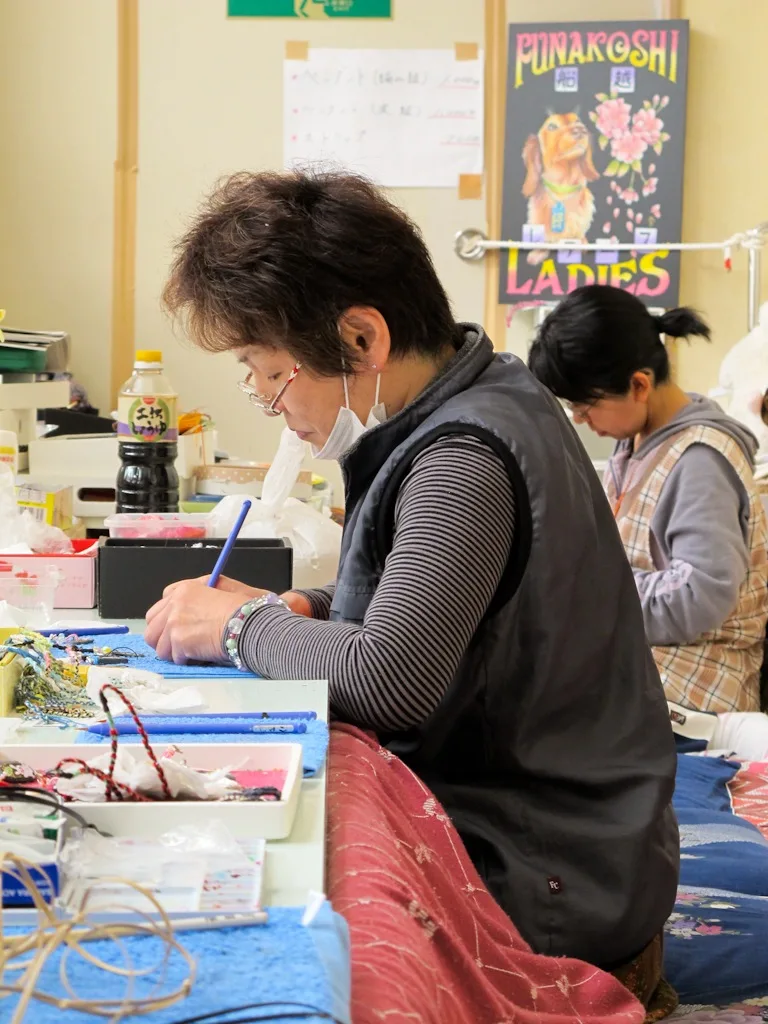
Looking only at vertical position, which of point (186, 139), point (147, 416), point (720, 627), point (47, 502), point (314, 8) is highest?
point (314, 8)

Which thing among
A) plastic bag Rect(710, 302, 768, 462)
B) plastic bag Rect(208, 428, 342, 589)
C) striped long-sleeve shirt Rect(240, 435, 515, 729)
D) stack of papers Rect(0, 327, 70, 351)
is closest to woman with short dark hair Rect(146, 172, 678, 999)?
striped long-sleeve shirt Rect(240, 435, 515, 729)

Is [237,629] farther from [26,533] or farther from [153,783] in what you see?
[26,533]

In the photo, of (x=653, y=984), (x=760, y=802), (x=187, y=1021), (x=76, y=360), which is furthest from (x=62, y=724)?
(x=76, y=360)

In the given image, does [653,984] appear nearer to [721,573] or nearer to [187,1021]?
[187,1021]

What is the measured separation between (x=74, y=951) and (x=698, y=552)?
67.8 inches

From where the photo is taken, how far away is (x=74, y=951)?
1.89 ft

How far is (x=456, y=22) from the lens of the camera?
3580 mm

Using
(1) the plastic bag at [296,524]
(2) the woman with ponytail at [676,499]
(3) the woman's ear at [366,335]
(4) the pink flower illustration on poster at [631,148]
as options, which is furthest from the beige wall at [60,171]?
(3) the woman's ear at [366,335]

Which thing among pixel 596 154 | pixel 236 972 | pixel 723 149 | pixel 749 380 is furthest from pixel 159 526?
pixel 723 149

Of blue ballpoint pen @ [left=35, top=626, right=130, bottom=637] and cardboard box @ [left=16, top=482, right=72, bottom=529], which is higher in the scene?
cardboard box @ [left=16, top=482, right=72, bottom=529]

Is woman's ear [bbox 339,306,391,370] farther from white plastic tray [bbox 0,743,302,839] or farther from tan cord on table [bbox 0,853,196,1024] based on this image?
tan cord on table [bbox 0,853,196,1024]

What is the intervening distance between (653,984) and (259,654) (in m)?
0.50

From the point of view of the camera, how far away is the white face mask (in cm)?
123

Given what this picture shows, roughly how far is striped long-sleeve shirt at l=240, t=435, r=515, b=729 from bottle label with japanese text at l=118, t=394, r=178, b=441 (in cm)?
95
